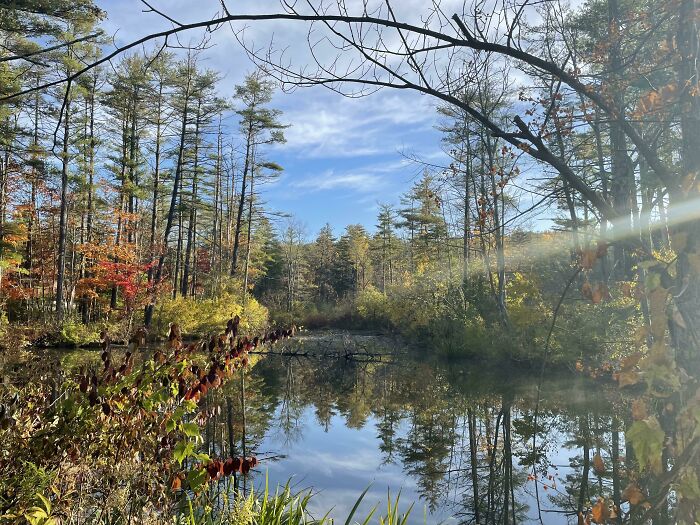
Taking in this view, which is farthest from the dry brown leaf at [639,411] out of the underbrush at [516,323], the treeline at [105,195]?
the treeline at [105,195]

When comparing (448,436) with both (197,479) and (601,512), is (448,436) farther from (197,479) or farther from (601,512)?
(601,512)

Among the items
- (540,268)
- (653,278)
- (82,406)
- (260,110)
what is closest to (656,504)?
(653,278)

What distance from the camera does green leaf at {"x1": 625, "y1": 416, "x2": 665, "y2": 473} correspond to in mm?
860

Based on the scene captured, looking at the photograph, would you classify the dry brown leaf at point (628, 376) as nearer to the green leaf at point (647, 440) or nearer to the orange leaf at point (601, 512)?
the green leaf at point (647, 440)

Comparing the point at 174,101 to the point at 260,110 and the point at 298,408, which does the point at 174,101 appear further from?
the point at 298,408

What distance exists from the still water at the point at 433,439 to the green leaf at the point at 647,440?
1.77 meters

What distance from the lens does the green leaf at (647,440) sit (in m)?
0.86

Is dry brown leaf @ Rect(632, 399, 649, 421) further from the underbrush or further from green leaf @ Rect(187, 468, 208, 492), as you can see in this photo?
the underbrush

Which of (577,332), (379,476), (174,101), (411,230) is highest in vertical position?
(174,101)

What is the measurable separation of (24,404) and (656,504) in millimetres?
3261

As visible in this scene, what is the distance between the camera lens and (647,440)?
868 millimetres

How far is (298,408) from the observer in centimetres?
902

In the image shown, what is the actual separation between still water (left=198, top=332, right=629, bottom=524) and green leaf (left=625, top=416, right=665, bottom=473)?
1768 mm

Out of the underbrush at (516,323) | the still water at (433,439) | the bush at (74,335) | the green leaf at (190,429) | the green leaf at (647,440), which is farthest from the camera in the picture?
the bush at (74,335)
